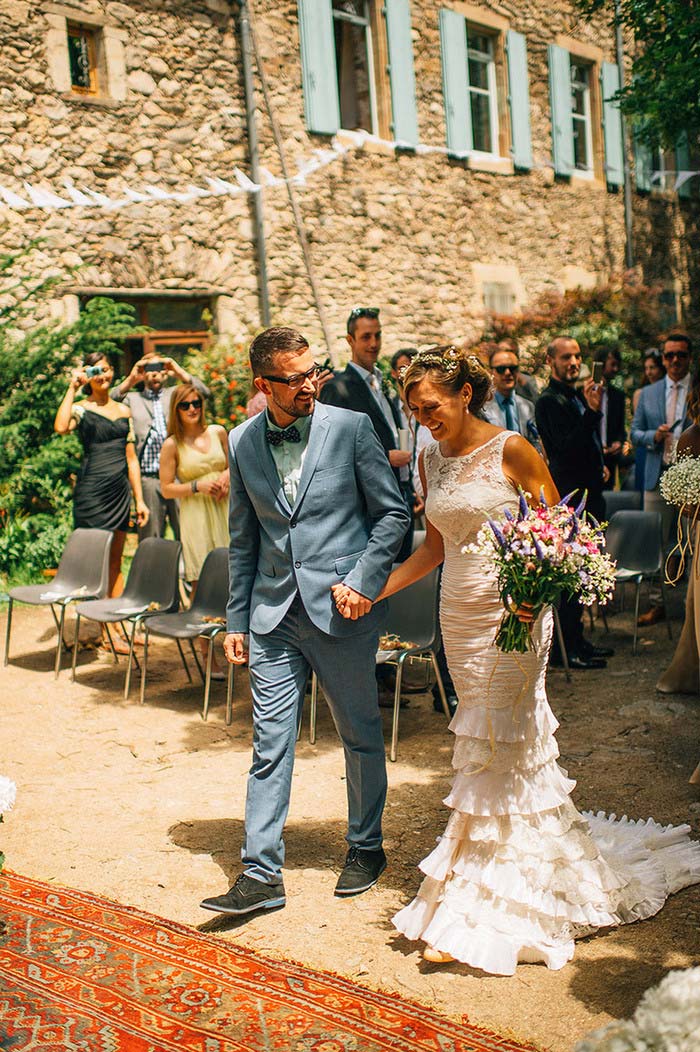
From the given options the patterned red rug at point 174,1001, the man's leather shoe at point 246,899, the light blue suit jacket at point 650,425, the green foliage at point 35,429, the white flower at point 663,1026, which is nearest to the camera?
the white flower at point 663,1026

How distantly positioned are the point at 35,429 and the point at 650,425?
5.90 meters

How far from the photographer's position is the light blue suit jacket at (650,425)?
898cm

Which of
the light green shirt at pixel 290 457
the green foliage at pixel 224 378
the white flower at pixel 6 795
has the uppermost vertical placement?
the green foliage at pixel 224 378

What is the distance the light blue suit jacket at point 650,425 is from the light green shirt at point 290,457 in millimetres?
5246

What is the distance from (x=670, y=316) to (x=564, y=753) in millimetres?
15707

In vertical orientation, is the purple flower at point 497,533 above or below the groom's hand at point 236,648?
above

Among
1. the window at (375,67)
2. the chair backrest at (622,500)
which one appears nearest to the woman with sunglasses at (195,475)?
the chair backrest at (622,500)

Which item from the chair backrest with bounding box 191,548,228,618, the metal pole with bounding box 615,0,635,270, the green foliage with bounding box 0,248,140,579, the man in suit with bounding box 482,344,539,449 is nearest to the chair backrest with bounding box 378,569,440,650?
the chair backrest with bounding box 191,548,228,618

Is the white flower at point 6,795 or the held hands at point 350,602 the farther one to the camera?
the held hands at point 350,602

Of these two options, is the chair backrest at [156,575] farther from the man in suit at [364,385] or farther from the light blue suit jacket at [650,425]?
the light blue suit jacket at [650,425]

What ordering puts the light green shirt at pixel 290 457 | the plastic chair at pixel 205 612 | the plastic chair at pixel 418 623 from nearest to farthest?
the light green shirt at pixel 290 457, the plastic chair at pixel 418 623, the plastic chair at pixel 205 612

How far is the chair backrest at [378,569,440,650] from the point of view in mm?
6367

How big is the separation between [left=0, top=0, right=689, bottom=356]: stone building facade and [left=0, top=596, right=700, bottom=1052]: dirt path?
598 centimetres

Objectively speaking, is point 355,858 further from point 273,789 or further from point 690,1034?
point 690,1034
